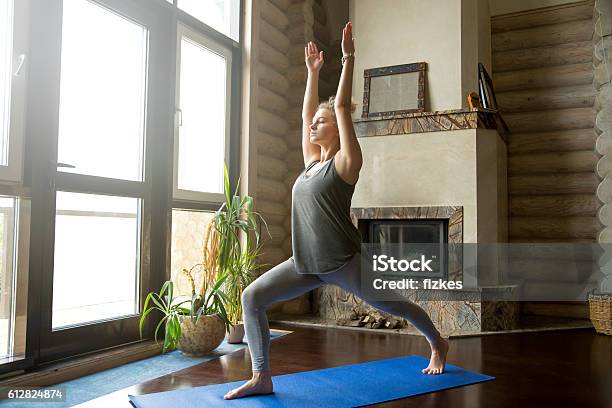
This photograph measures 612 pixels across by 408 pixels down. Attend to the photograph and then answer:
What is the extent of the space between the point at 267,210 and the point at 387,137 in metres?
1.34

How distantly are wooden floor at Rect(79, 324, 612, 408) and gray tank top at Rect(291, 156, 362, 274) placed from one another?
2.43 feet

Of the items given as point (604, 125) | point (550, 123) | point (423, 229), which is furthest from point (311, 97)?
point (550, 123)

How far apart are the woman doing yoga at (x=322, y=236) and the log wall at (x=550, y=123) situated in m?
3.70

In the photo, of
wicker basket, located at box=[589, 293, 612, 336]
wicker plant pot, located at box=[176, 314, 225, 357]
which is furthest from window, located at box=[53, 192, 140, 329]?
wicker basket, located at box=[589, 293, 612, 336]

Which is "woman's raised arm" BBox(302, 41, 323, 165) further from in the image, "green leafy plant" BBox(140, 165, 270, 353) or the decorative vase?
the decorative vase

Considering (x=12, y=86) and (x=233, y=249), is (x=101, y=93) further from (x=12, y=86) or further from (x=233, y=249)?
(x=233, y=249)

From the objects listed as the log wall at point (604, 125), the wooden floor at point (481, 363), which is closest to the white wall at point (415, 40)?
the log wall at point (604, 125)

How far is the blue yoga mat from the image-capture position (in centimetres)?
242

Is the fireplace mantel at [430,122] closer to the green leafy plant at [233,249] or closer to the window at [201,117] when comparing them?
the window at [201,117]

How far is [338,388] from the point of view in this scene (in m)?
2.70

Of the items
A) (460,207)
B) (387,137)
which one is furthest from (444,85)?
(460,207)

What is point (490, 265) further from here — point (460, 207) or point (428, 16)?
point (428, 16)

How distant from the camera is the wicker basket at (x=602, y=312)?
4.34 metres

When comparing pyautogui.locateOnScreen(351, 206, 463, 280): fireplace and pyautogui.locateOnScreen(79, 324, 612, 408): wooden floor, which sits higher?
pyautogui.locateOnScreen(351, 206, 463, 280): fireplace
